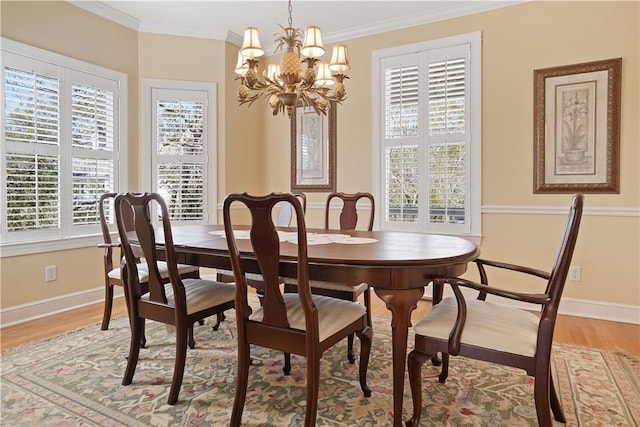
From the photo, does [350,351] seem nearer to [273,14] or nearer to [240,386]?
[240,386]

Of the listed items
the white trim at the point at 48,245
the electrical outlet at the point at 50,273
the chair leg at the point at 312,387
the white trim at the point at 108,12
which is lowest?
the chair leg at the point at 312,387

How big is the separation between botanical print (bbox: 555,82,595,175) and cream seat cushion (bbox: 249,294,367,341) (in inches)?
100

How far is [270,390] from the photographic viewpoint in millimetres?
2104

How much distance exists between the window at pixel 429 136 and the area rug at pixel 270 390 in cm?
164

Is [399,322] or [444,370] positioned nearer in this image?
[399,322]

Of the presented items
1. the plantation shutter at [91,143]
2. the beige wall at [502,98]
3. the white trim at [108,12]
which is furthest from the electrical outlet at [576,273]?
the white trim at [108,12]

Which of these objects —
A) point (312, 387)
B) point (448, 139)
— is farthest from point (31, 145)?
point (448, 139)

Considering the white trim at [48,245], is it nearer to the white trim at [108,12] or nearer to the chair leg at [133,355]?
the chair leg at [133,355]

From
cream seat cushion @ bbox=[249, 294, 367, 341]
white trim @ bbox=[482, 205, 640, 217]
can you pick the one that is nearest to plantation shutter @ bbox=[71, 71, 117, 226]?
cream seat cushion @ bbox=[249, 294, 367, 341]

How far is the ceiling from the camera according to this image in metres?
3.75

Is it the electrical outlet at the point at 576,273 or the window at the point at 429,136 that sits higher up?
the window at the point at 429,136

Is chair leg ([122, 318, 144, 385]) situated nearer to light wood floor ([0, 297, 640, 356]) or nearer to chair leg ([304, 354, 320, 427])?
chair leg ([304, 354, 320, 427])

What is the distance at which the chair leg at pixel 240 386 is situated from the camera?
5.75 ft

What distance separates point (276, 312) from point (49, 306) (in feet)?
9.10
